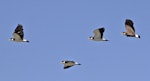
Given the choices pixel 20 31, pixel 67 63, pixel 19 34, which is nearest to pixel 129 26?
pixel 67 63

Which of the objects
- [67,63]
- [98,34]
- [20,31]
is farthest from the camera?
[67,63]

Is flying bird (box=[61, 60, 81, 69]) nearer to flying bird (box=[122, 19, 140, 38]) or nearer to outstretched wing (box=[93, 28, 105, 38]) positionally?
outstretched wing (box=[93, 28, 105, 38])

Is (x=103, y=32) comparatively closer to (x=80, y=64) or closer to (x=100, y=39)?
(x=100, y=39)

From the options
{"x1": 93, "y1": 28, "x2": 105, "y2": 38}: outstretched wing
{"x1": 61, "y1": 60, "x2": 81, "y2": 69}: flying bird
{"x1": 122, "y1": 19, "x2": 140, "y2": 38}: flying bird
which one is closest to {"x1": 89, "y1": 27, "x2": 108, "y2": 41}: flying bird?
{"x1": 93, "y1": 28, "x2": 105, "y2": 38}: outstretched wing

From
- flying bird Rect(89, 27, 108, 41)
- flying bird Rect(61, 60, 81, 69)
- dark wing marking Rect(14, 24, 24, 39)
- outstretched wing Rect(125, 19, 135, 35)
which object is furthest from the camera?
flying bird Rect(61, 60, 81, 69)

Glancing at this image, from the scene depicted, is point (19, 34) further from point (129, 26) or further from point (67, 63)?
point (129, 26)

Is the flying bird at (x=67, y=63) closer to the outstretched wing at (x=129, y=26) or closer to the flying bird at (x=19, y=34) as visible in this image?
the flying bird at (x=19, y=34)

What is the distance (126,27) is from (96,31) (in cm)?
373

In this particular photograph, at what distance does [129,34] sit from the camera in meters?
60.3

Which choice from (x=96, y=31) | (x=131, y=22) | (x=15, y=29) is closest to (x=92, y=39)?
(x=96, y=31)

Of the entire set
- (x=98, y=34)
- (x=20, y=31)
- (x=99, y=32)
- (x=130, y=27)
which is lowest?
(x=98, y=34)

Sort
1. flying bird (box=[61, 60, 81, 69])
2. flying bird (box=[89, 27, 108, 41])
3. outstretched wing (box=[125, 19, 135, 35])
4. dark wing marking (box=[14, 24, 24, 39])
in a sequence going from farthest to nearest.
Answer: flying bird (box=[61, 60, 81, 69]), dark wing marking (box=[14, 24, 24, 39]), flying bird (box=[89, 27, 108, 41]), outstretched wing (box=[125, 19, 135, 35])

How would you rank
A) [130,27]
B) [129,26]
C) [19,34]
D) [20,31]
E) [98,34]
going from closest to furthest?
1. [130,27]
2. [129,26]
3. [98,34]
4. [20,31]
5. [19,34]

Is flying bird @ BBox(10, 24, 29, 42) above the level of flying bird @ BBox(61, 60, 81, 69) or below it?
above
